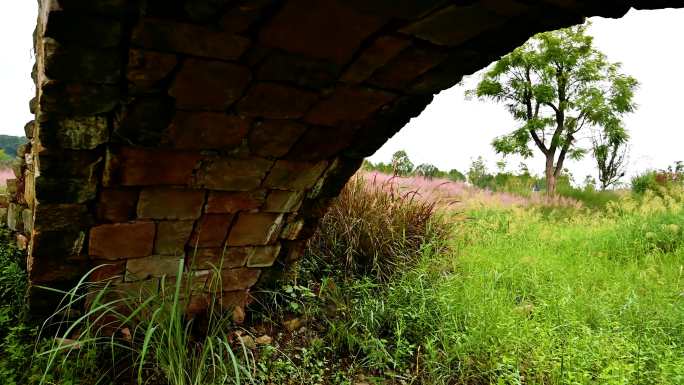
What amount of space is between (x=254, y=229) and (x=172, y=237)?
1.38ft

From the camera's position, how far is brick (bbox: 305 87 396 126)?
180 centimetres

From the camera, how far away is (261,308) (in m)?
2.92

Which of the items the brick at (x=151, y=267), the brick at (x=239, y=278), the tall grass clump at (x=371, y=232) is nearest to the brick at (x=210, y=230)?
the brick at (x=151, y=267)

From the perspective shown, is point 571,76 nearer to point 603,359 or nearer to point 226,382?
point 603,359

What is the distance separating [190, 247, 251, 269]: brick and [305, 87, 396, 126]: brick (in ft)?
2.80

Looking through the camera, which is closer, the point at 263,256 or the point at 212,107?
the point at 212,107

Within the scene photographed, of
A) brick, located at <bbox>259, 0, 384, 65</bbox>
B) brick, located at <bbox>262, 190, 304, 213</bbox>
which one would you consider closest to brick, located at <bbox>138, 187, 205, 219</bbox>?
brick, located at <bbox>262, 190, 304, 213</bbox>

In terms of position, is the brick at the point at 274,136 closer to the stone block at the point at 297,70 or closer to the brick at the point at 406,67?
the stone block at the point at 297,70

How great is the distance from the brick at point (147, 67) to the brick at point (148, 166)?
13.0 inches

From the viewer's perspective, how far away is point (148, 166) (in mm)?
1857

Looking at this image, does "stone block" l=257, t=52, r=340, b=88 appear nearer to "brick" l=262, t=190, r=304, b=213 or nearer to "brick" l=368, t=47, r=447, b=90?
"brick" l=368, t=47, r=447, b=90

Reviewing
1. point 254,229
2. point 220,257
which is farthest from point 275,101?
point 220,257

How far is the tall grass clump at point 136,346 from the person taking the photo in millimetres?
1938

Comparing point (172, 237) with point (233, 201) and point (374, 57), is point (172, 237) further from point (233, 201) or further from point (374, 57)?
point (374, 57)
